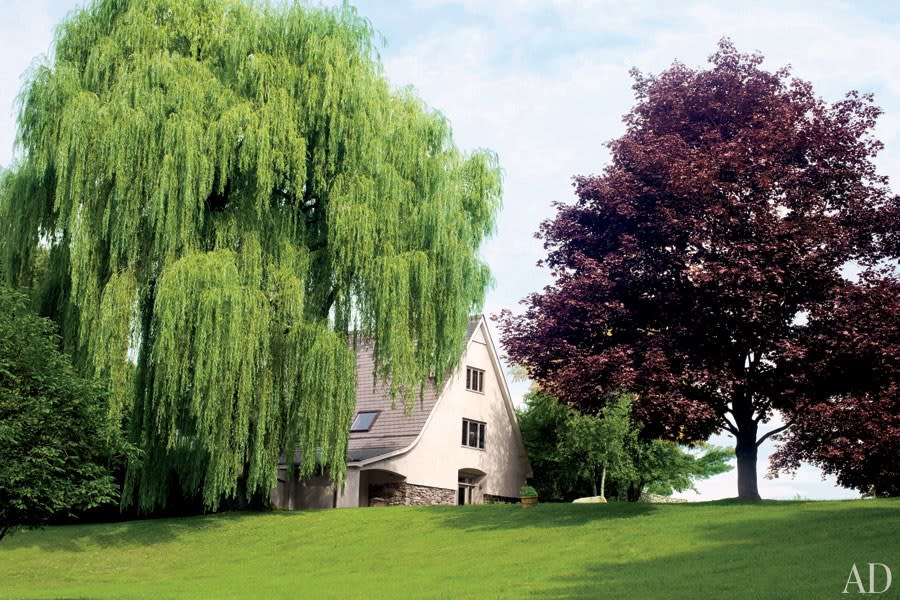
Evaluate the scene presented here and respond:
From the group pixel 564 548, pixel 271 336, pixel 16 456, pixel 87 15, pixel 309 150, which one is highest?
pixel 87 15

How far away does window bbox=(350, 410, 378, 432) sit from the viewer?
38438 millimetres

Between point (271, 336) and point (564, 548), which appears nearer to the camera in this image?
point (564, 548)

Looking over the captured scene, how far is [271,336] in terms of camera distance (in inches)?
1004

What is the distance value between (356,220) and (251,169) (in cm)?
309

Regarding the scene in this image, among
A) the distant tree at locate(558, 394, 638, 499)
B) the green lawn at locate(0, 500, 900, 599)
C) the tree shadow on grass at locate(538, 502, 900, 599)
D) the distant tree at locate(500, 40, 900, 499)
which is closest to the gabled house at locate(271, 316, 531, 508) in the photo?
the distant tree at locate(558, 394, 638, 499)

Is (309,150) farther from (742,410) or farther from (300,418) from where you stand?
(742,410)

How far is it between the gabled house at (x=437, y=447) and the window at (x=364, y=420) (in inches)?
1.6

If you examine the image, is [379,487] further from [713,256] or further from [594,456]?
[713,256]

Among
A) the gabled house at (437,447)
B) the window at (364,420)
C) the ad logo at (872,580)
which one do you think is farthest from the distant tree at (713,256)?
the window at (364,420)

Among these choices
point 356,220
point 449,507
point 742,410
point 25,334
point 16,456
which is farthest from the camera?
point 449,507

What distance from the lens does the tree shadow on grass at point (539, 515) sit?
928 inches

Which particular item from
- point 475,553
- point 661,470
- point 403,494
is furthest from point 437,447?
point 475,553

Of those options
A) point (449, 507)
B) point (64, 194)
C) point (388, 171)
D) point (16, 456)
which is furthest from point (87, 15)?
point (449, 507)

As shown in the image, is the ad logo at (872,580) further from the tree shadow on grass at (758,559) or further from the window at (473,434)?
the window at (473,434)
